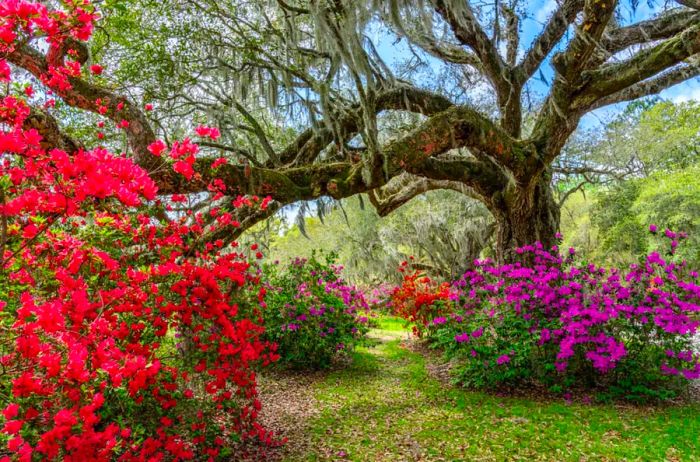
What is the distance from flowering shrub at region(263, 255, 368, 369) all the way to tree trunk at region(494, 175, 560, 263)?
2.65m

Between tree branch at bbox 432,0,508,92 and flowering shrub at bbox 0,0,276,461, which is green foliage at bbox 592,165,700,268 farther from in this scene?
flowering shrub at bbox 0,0,276,461

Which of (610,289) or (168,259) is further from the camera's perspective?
(610,289)

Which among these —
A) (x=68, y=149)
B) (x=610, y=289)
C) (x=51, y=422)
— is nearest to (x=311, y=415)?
(x=51, y=422)

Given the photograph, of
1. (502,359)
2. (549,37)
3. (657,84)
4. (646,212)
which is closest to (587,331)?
(502,359)

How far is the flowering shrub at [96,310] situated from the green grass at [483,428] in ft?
→ 3.37

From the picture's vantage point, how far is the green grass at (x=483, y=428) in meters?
3.40

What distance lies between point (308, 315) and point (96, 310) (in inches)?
151

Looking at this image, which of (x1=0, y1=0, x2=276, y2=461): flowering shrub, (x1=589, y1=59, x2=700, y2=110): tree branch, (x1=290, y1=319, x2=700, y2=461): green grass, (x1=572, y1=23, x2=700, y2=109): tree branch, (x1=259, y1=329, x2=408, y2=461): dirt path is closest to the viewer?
(x1=0, y1=0, x2=276, y2=461): flowering shrub

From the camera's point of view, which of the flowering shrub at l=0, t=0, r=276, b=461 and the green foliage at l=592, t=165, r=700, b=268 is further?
the green foliage at l=592, t=165, r=700, b=268

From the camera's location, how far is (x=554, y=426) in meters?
3.86

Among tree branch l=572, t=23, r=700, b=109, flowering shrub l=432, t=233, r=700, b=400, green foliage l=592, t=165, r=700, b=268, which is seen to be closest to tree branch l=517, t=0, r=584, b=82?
tree branch l=572, t=23, r=700, b=109

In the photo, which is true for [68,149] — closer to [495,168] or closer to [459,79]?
[495,168]

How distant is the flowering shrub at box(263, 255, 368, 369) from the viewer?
6.24 m

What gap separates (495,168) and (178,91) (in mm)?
4409
